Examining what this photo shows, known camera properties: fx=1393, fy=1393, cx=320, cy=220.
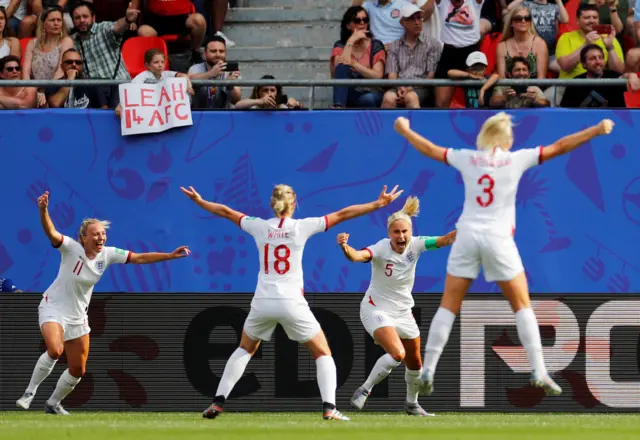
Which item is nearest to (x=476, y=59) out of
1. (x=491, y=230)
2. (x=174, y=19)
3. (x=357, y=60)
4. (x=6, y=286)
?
(x=357, y=60)

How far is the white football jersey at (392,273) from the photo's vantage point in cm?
1447

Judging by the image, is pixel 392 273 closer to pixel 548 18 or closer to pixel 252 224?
pixel 252 224

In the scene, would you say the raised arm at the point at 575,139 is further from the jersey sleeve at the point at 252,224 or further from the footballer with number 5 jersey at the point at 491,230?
the jersey sleeve at the point at 252,224

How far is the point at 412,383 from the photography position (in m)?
14.8

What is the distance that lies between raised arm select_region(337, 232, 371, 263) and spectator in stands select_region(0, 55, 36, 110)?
4954 millimetres

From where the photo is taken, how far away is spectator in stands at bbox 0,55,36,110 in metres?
16.8

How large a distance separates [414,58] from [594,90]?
87.2 inches

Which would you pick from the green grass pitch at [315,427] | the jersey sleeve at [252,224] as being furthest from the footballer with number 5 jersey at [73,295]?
the jersey sleeve at [252,224]

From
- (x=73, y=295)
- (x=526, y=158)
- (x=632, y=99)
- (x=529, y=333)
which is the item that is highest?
(x=632, y=99)

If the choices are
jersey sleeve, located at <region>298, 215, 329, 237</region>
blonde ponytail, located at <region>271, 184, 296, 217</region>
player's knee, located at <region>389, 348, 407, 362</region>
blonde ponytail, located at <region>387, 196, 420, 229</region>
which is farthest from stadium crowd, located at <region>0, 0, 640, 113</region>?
jersey sleeve, located at <region>298, 215, 329, 237</region>

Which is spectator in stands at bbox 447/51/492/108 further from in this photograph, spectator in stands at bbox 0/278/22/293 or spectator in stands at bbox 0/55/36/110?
spectator in stands at bbox 0/278/22/293

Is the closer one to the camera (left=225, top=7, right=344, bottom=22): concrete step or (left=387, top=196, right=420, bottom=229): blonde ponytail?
(left=387, top=196, right=420, bottom=229): blonde ponytail

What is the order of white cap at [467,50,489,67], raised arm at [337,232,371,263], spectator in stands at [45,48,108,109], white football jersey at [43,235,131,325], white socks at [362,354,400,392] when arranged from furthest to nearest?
spectator in stands at [45,48,108,109] → white cap at [467,50,489,67] → white football jersey at [43,235,131,325] → white socks at [362,354,400,392] → raised arm at [337,232,371,263]

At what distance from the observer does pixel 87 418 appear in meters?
14.5
